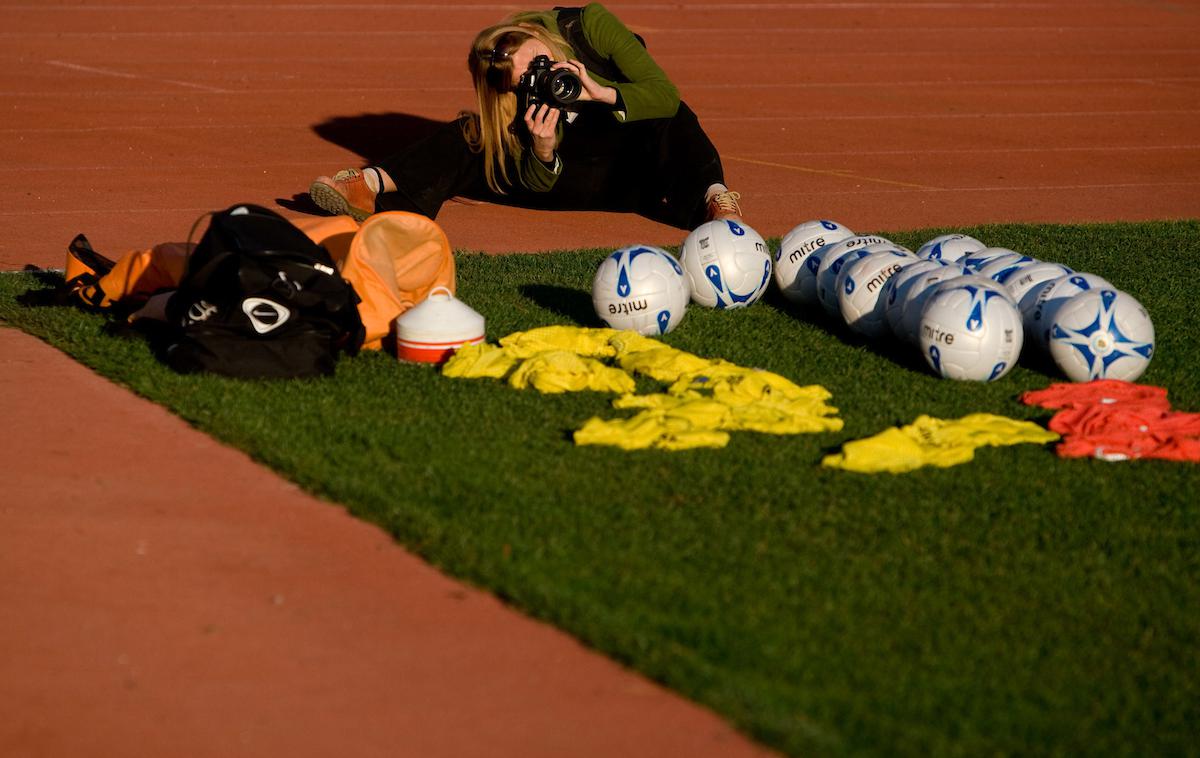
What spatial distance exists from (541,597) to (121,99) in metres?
12.7

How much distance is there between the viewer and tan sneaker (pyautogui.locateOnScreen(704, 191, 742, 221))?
1005 cm

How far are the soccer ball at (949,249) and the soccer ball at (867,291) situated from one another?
55 cm

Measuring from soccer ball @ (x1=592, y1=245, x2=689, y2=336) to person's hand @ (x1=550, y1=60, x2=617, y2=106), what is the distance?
239cm

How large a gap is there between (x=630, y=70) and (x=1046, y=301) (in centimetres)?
415

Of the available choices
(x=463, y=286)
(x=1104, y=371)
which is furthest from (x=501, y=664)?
(x=463, y=286)

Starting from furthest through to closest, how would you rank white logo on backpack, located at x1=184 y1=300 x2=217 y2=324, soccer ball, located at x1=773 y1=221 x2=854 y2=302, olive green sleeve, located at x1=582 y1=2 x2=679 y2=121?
olive green sleeve, located at x1=582 y1=2 x2=679 y2=121 < soccer ball, located at x1=773 y1=221 x2=854 y2=302 < white logo on backpack, located at x1=184 y1=300 x2=217 y2=324

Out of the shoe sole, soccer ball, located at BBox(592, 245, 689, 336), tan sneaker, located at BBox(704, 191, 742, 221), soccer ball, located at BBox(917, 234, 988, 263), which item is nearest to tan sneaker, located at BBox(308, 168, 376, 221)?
the shoe sole

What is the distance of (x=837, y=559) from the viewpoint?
492 centimetres

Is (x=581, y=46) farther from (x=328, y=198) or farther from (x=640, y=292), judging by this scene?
(x=640, y=292)

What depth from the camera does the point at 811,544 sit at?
503cm

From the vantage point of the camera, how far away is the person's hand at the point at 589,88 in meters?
9.66

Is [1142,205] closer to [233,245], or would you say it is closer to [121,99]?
[233,245]

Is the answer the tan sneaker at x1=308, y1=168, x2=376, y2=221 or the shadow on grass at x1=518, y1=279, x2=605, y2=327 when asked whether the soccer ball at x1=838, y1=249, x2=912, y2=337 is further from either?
the tan sneaker at x1=308, y1=168, x2=376, y2=221

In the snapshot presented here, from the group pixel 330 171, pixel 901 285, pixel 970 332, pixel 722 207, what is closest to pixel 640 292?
pixel 901 285
